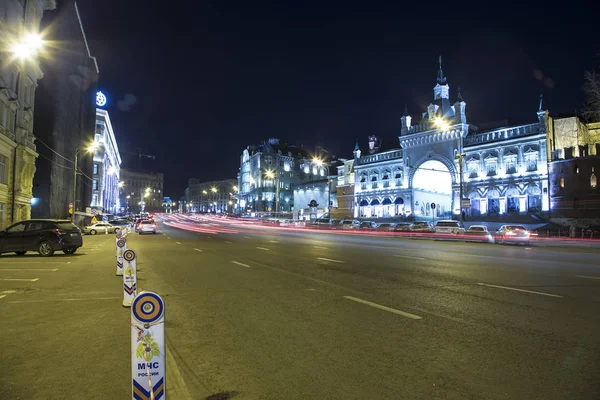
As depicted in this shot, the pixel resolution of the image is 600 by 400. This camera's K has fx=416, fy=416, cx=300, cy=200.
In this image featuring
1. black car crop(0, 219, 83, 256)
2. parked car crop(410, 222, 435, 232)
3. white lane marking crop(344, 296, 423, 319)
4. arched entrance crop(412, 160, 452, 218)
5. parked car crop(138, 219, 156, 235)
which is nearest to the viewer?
white lane marking crop(344, 296, 423, 319)

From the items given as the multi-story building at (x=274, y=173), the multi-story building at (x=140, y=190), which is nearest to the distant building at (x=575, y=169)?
the multi-story building at (x=274, y=173)

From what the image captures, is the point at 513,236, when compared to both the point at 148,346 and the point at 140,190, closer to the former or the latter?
the point at 148,346

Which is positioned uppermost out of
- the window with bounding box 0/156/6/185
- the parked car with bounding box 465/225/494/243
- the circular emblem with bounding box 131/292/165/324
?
the window with bounding box 0/156/6/185

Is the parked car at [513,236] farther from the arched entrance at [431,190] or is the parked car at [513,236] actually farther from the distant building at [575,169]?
the arched entrance at [431,190]

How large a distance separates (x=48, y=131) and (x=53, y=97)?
14.9 feet

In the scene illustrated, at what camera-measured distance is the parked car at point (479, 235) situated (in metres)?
34.6

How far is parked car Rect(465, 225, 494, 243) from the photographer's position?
34625mm

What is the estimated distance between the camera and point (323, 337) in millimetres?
6180

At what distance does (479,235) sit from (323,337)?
3613 centimetres

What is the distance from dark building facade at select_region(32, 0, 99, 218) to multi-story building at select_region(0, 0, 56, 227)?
13673mm

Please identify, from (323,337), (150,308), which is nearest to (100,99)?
(323,337)

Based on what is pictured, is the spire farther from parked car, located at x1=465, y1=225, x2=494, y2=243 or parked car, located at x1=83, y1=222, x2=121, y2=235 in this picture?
parked car, located at x1=83, y1=222, x2=121, y2=235

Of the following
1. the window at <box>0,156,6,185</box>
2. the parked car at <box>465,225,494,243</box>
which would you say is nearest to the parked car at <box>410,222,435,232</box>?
the parked car at <box>465,225,494,243</box>

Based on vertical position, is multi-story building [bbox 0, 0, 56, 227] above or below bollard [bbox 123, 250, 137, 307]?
above
